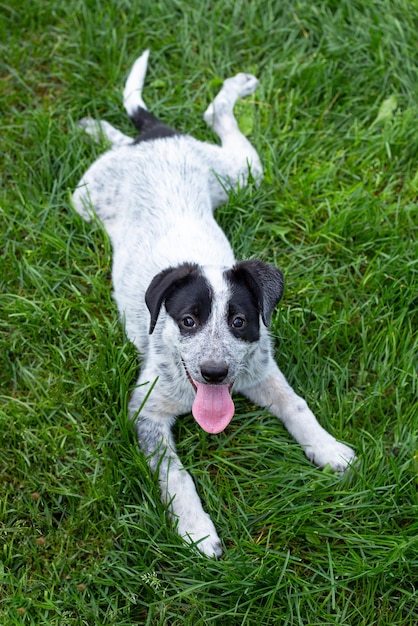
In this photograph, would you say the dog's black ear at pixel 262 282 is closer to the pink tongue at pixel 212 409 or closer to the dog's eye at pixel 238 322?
the dog's eye at pixel 238 322

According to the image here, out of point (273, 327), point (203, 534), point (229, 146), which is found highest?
point (229, 146)

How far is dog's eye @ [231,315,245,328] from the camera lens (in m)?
3.65

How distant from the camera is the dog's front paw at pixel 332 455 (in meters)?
3.92

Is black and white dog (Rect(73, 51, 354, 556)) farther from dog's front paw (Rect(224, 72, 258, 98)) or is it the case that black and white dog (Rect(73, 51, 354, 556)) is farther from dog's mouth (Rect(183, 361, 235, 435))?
dog's front paw (Rect(224, 72, 258, 98))

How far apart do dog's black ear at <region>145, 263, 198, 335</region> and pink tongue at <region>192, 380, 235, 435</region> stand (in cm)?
41

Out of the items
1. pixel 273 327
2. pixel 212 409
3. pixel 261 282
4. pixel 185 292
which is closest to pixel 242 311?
pixel 261 282

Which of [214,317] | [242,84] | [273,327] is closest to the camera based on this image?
[214,317]

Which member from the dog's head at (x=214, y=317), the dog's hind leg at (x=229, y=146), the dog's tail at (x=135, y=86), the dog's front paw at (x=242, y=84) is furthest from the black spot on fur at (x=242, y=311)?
the dog's front paw at (x=242, y=84)

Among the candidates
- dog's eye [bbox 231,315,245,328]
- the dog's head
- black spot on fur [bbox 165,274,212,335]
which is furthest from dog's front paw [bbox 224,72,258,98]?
dog's eye [bbox 231,315,245,328]

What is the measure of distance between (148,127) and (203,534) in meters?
2.81

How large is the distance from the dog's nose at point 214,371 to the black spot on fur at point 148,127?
78.8 inches

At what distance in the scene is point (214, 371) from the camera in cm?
349

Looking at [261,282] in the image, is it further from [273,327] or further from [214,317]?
[273,327]

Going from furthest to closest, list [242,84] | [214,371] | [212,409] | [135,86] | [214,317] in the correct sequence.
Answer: [242,84] → [135,86] → [212,409] → [214,317] → [214,371]
